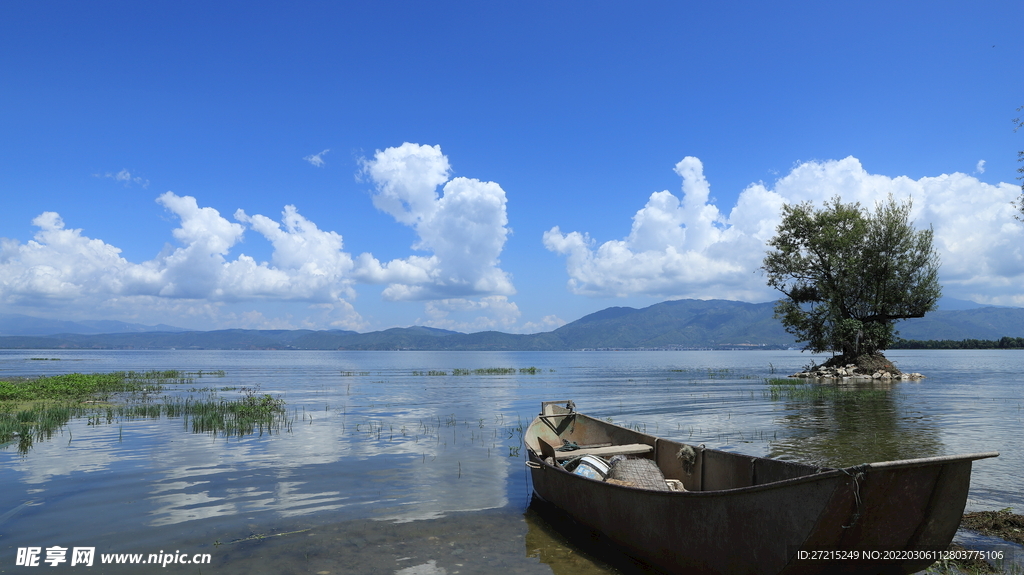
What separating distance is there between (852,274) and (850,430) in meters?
33.0

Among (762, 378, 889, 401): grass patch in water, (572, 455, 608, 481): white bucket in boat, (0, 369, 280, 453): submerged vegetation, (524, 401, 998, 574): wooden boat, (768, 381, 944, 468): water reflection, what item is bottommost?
(762, 378, 889, 401): grass patch in water

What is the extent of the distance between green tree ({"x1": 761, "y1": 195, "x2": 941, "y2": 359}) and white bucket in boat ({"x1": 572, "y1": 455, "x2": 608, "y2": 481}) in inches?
1764

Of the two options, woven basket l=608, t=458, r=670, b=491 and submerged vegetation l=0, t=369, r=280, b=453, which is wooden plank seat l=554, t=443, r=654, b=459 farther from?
submerged vegetation l=0, t=369, r=280, b=453

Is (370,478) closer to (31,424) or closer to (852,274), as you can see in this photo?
(31,424)

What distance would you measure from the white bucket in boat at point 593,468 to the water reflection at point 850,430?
3963 millimetres

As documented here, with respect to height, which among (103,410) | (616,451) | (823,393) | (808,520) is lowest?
(823,393)

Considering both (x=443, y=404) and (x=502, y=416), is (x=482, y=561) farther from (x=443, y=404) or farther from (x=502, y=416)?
(x=443, y=404)

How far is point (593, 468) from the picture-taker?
11.1 m

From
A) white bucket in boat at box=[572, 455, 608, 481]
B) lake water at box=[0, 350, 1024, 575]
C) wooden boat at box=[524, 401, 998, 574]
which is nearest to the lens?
wooden boat at box=[524, 401, 998, 574]

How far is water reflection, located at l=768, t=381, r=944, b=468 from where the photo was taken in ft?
51.7

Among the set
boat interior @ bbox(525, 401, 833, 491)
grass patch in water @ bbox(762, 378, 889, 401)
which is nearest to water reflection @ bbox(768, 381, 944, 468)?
grass patch in water @ bbox(762, 378, 889, 401)

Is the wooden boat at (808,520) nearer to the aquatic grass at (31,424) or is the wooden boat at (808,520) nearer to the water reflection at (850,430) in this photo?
the water reflection at (850,430)

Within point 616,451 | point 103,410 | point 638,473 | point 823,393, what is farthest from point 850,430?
point 103,410

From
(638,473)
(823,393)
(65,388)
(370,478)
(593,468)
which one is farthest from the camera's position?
(823,393)
